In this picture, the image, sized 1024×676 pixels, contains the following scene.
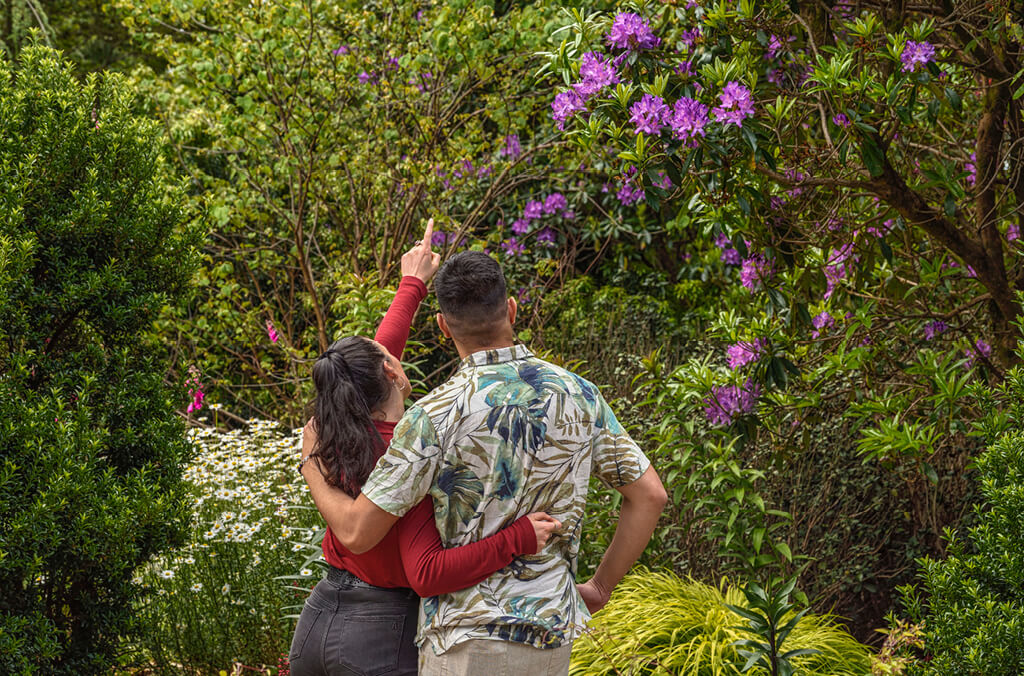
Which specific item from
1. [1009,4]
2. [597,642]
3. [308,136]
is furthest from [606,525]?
[308,136]

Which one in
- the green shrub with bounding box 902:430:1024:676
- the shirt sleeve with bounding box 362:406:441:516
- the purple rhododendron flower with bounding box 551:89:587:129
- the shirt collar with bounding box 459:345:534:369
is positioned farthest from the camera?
the purple rhododendron flower with bounding box 551:89:587:129

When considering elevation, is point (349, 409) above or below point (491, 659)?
above

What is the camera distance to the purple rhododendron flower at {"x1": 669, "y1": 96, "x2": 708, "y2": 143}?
10.4 feet

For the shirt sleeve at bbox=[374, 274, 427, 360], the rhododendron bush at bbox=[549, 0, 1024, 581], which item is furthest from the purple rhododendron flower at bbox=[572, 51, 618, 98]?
the shirt sleeve at bbox=[374, 274, 427, 360]

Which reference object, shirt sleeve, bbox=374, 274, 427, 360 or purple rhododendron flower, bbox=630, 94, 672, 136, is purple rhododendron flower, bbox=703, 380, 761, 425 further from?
shirt sleeve, bbox=374, 274, 427, 360

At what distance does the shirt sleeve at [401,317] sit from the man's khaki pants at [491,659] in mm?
877

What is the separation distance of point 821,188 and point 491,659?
2.87 metres

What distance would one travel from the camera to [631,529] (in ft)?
7.47

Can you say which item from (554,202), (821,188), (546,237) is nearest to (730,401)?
(821,188)

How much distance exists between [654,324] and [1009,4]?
412 cm

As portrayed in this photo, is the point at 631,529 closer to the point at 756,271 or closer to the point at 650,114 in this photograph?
the point at 650,114

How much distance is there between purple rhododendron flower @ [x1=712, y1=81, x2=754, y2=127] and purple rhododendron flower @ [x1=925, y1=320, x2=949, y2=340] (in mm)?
1567

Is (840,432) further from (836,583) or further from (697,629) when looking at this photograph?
(697,629)

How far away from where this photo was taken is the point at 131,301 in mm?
3227
